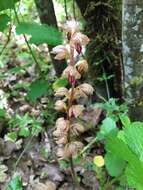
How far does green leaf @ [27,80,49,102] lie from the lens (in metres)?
2.37

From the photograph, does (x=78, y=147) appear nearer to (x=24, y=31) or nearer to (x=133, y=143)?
(x=24, y=31)

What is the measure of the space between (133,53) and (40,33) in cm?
45

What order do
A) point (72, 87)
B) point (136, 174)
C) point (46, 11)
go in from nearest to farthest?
point (136, 174) → point (72, 87) → point (46, 11)

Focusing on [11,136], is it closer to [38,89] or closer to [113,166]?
[38,89]

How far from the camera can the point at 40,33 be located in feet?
6.91

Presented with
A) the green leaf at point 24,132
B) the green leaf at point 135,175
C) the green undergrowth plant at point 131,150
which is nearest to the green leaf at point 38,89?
the green leaf at point 24,132

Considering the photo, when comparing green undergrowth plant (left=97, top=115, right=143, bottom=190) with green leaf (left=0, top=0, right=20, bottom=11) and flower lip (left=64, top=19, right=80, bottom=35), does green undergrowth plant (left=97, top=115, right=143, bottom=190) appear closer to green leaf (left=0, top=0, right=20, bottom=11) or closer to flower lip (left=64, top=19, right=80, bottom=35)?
flower lip (left=64, top=19, right=80, bottom=35)

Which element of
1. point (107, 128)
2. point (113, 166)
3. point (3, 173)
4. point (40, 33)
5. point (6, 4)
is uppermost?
point (6, 4)

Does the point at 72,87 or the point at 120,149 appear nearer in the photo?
the point at 120,149

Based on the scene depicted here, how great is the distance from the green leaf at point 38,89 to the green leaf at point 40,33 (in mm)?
354

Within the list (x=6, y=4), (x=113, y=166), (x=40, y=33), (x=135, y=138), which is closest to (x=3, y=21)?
(x=6, y=4)

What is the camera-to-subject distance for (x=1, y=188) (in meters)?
2.27

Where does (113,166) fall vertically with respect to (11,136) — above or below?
above

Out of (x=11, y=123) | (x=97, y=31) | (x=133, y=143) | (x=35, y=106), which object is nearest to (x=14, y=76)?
(x=35, y=106)
